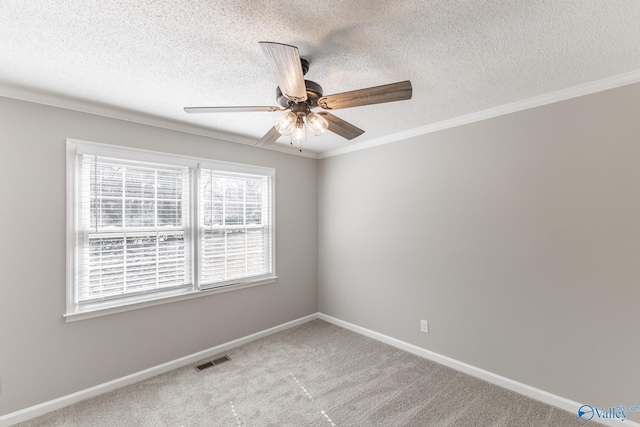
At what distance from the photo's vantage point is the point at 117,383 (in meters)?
2.51

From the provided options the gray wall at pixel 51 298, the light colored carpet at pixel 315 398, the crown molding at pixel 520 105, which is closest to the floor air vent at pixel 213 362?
the light colored carpet at pixel 315 398

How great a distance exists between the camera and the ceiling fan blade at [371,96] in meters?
1.46

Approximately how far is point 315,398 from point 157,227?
2143mm

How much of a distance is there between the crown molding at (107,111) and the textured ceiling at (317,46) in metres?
0.08

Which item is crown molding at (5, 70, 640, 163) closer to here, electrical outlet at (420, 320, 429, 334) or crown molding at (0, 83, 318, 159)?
crown molding at (0, 83, 318, 159)

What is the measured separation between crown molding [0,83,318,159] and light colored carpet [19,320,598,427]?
2418mm

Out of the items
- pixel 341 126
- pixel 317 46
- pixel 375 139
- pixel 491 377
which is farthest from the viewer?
pixel 375 139

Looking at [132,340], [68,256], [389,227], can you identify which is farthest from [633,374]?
[68,256]

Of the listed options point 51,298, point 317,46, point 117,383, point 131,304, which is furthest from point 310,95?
point 117,383

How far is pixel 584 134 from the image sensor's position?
7.07 feet

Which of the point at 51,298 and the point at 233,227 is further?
the point at 233,227

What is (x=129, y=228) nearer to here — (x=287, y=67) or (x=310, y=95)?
(x=310, y=95)

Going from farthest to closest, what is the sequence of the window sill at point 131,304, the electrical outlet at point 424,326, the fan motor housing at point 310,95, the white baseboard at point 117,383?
the electrical outlet at point 424,326 → the window sill at point 131,304 → the white baseboard at point 117,383 → the fan motor housing at point 310,95

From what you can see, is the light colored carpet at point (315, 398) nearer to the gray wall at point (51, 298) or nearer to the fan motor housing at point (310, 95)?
the gray wall at point (51, 298)
